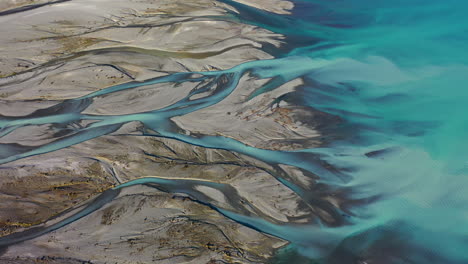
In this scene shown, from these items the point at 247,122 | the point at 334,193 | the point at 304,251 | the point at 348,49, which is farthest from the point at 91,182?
the point at 348,49

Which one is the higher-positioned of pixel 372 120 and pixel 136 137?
pixel 372 120

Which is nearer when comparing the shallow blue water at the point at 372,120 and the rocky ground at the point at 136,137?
the rocky ground at the point at 136,137

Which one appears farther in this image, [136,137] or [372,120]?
[372,120]

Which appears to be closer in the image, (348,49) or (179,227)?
(179,227)

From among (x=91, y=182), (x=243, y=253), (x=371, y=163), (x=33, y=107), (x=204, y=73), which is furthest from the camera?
(x=204, y=73)

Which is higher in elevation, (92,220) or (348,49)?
(348,49)

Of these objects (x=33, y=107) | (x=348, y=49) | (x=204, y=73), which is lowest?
(x=33, y=107)

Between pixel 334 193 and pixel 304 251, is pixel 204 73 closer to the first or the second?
pixel 334 193

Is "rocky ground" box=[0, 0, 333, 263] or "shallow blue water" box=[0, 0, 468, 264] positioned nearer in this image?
"rocky ground" box=[0, 0, 333, 263]
